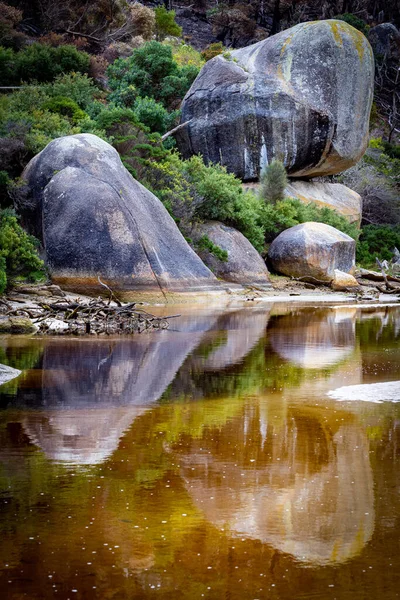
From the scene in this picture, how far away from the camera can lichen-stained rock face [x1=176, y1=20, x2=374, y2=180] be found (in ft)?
124

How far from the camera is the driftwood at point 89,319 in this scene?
1653 cm

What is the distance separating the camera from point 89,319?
55.5 ft

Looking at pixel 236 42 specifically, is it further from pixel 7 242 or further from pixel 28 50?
pixel 7 242

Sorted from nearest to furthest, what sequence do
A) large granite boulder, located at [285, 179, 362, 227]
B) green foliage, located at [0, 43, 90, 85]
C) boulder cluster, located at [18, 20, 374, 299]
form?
1. boulder cluster, located at [18, 20, 374, 299]
2. large granite boulder, located at [285, 179, 362, 227]
3. green foliage, located at [0, 43, 90, 85]

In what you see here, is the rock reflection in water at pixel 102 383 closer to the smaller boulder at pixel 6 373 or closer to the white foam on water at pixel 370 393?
the smaller boulder at pixel 6 373

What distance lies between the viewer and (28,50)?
42.5m

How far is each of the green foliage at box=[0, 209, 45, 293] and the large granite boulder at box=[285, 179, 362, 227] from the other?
18.9 metres

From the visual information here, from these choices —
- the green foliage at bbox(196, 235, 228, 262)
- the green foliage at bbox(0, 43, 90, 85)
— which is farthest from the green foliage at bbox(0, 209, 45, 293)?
the green foliage at bbox(0, 43, 90, 85)

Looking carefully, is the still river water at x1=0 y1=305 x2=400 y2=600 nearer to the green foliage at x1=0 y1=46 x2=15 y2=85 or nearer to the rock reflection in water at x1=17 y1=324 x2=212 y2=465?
the rock reflection in water at x1=17 y1=324 x2=212 y2=465

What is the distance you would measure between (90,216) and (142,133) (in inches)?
430

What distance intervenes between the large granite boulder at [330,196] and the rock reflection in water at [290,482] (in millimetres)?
30674

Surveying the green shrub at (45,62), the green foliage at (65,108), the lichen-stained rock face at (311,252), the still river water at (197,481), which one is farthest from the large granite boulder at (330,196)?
the still river water at (197,481)

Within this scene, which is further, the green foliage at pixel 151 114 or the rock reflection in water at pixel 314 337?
the green foliage at pixel 151 114

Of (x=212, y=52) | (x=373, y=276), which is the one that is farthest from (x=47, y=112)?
(x=212, y=52)
